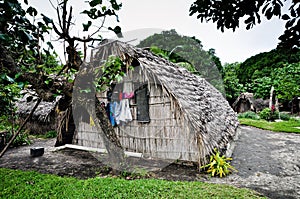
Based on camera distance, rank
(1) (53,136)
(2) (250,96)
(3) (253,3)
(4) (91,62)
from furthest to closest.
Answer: (2) (250,96) < (1) (53,136) < (4) (91,62) < (3) (253,3)

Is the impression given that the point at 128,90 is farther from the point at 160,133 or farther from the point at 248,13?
the point at 248,13

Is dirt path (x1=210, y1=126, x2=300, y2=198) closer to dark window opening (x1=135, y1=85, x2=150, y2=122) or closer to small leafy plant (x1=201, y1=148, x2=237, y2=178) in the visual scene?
small leafy plant (x1=201, y1=148, x2=237, y2=178)

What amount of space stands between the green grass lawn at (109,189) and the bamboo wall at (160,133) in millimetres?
1388

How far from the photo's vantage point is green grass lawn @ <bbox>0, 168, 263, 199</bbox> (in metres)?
3.00

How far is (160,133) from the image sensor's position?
519cm

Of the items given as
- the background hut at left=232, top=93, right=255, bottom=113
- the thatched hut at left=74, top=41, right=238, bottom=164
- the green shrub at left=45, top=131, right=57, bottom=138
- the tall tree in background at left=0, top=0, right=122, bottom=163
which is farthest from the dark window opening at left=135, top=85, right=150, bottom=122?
the background hut at left=232, top=93, right=255, bottom=113

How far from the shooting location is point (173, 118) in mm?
4945

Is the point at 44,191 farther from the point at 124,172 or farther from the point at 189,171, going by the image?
the point at 189,171

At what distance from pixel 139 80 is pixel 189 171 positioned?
2882mm

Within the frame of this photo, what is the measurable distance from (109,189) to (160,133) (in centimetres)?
233

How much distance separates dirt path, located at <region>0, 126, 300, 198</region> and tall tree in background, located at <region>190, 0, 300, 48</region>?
3143 mm

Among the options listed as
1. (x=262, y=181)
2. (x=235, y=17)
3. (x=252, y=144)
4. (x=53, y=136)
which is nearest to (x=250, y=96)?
(x=252, y=144)

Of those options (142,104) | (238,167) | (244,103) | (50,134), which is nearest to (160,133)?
(142,104)

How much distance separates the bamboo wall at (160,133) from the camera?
4.77 metres
